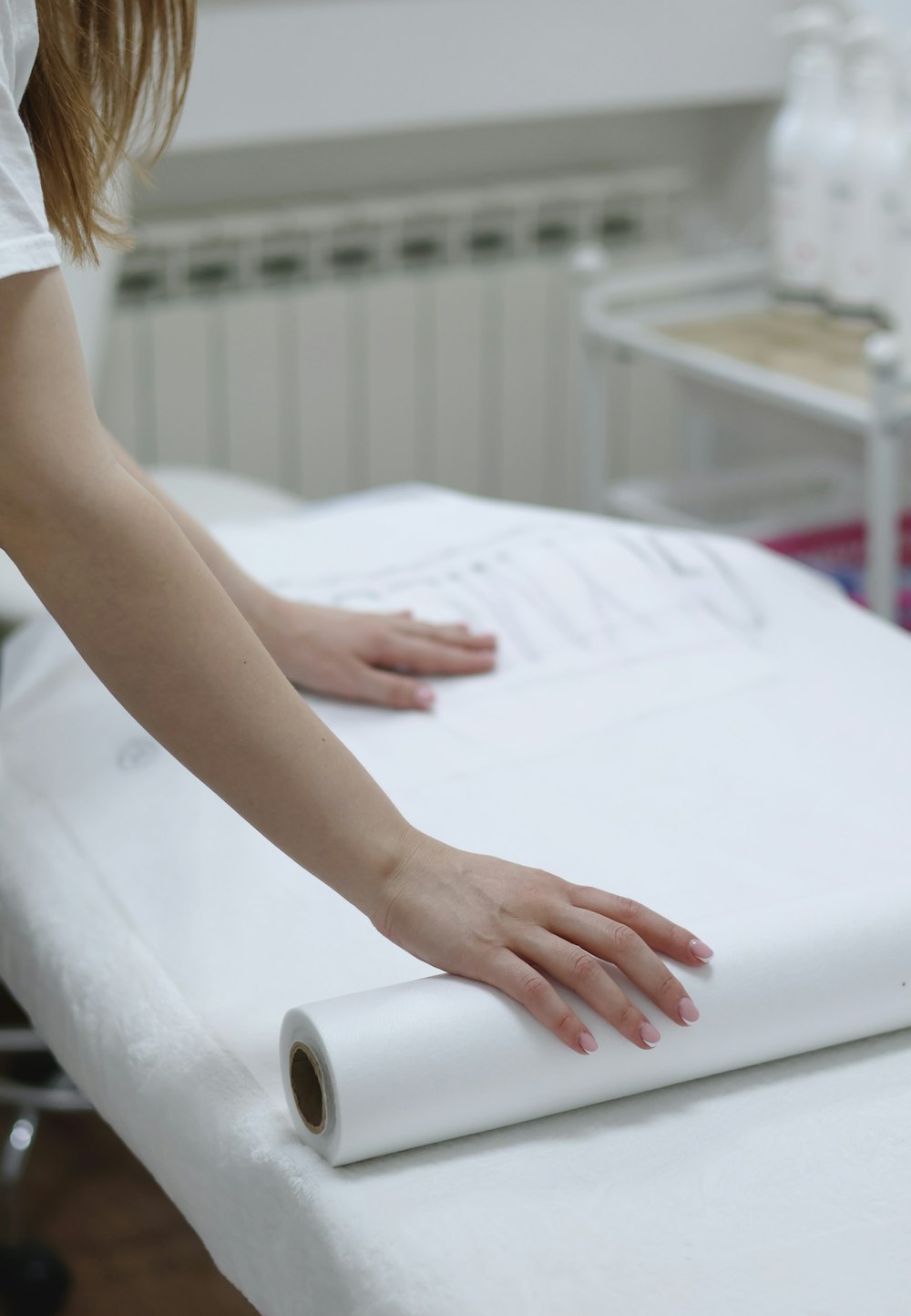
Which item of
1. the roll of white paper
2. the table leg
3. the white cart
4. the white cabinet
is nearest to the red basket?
the white cart

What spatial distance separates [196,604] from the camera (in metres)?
0.75

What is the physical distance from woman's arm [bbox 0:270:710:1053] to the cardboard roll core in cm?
8

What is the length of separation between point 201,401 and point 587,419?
632 mm

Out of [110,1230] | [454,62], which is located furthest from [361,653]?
[454,62]

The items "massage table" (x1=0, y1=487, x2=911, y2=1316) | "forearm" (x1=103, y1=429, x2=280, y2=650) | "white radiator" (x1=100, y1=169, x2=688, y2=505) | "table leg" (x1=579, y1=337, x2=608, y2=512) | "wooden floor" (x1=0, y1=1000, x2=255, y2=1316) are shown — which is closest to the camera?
"massage table" (x1=0, y1=487, x2=911, y2=1316)

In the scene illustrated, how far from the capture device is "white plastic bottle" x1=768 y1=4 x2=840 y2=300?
1920 millimetres

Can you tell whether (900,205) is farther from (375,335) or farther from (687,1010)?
(687,1010)

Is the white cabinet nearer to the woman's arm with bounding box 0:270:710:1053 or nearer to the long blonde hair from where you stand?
the long blonde hair

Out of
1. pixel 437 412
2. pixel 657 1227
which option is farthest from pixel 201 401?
pixel 657 1227

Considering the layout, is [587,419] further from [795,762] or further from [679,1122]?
[679,1122]

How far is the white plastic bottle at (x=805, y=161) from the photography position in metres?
1.92

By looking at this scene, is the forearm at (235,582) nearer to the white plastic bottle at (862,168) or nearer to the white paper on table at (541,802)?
the white paper on table at (541,802)

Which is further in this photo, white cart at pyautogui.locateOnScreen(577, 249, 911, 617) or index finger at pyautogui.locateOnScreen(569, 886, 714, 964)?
Answer: white cart at pyautogui.locateOnScreen(577, 249, 911, 617)

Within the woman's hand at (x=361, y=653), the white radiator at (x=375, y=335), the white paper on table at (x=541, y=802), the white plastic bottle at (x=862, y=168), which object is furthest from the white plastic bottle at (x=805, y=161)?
the woman's hand at (x=361, y=653)
